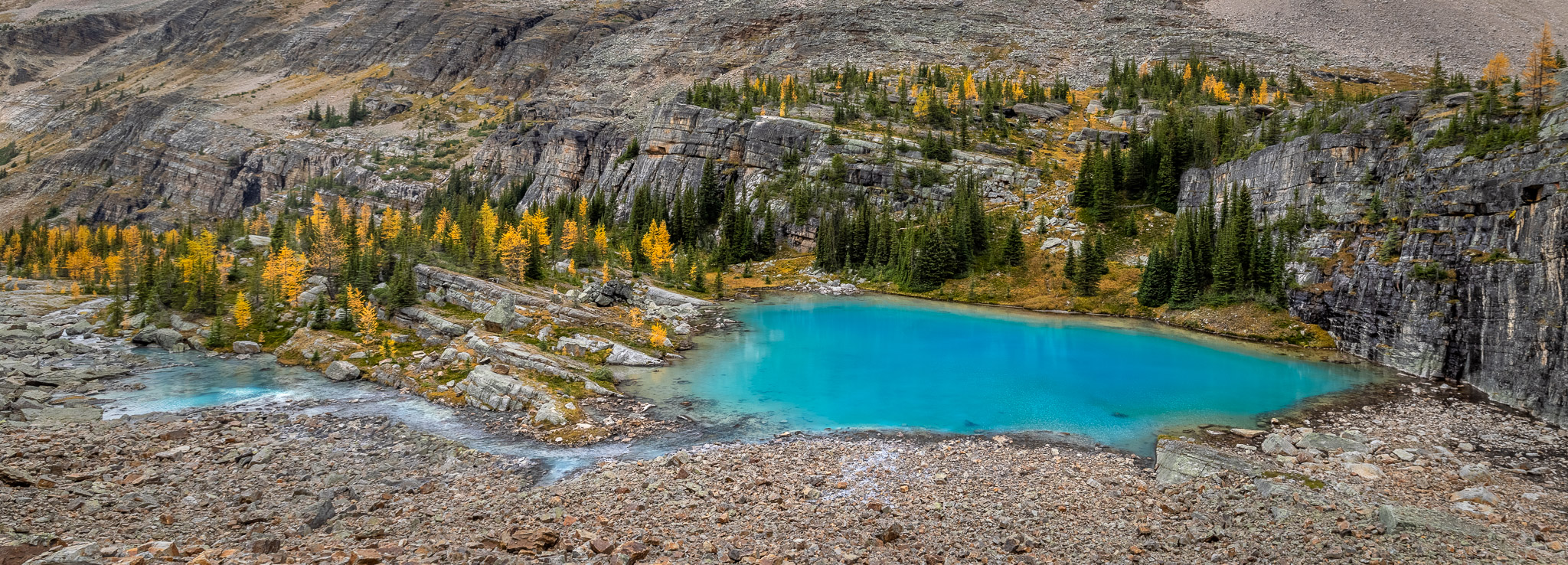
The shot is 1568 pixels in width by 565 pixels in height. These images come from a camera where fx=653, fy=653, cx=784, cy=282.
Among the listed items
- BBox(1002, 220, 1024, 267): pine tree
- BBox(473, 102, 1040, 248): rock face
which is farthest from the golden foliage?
BBox(473, 102, 1040, 248): rock face

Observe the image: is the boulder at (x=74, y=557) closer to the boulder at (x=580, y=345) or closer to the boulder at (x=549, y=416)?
the boulder at (x=549, y=416)

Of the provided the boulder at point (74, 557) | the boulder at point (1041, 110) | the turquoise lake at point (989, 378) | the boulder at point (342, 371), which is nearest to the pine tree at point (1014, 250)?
the turquoise lake at point (989, 378)

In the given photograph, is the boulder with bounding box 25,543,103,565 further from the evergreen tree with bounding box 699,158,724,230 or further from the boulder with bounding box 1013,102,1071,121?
the boulder with bounding box 1013,102,1071,121

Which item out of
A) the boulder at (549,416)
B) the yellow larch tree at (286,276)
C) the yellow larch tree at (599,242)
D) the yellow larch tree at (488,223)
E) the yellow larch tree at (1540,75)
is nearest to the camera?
the boulder at (549,416)

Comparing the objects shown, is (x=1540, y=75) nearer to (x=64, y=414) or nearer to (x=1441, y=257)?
(x=1441, y=257)

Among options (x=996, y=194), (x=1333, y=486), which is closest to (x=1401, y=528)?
(x=1333, y=486)

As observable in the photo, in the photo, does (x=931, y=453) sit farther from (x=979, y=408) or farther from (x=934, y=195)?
(x=934, y=195)
